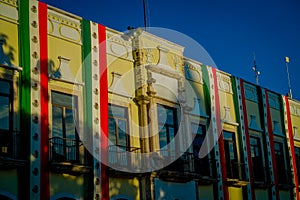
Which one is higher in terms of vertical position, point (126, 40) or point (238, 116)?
point (126, 40)

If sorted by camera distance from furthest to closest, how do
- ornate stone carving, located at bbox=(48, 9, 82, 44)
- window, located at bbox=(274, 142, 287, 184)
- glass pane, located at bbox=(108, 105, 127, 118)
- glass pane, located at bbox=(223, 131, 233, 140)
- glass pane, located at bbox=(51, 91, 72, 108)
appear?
window, located at bbox=(274, 142, 287, 184) → glass pane, located at bbox=(223, 131, 233, 140) → glass pane, located at bbox=(108, 105, 127, 118) → ornate stone carving, located at bbox=(48, 9, 82, 44) → glass pane, located at bbox=(51, 91, 72, 108)

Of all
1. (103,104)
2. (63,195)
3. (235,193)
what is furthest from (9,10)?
(235,193)

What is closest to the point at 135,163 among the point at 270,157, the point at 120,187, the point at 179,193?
the point at 120,187

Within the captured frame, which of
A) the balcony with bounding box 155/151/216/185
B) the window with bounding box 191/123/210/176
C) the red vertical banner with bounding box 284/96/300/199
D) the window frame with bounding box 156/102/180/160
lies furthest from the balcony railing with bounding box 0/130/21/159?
the red vertical banner with bounding box 284/96/300/199

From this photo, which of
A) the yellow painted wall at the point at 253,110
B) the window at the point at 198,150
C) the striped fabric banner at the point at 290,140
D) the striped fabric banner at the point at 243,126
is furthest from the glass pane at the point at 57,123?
the striped fabric banner at the point at 290,140

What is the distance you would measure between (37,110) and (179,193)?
717 centimetres

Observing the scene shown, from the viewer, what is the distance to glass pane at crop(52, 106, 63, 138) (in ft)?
55.2

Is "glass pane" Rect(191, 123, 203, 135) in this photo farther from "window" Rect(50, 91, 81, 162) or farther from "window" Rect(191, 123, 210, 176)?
"window" Rect(50, 91, 81, 162)

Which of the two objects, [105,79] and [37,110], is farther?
[105,79]

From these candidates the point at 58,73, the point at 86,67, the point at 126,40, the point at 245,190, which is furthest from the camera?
the point at 245,190

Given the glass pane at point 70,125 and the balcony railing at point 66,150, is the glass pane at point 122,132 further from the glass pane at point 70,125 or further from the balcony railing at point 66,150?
the glass pane at point 70,125

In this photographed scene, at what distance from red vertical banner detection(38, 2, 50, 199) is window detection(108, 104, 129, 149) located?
9.96ft

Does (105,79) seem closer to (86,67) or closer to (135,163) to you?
(86,67)

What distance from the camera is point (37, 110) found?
1620 cm
